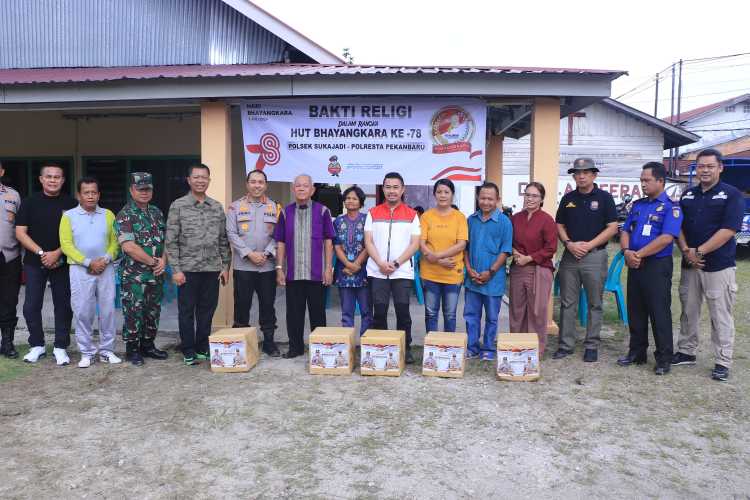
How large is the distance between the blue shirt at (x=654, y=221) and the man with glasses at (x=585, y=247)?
183 mm

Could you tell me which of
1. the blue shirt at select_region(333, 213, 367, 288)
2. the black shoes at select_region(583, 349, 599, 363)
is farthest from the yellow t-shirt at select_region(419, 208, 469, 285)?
the black shoes at select_region(583, 349, 599, 363)

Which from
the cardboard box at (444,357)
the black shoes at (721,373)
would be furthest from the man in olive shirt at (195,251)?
the black shoes at (721,373)

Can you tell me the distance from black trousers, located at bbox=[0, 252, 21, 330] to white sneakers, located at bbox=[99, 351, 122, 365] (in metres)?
0.93

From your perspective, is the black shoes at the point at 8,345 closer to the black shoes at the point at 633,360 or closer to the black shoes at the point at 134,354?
the black shoes at the point at 134,354

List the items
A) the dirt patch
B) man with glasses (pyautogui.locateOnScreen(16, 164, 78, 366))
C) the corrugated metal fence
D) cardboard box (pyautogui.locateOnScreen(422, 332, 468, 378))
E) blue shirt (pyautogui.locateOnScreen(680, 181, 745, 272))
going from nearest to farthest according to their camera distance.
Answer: the dirt patch < blue shirt (pyautogui.locateOnScreen(680, 181, 745, 272)) < cardboard box (pyautogui.locateOnScreen(422, 332, 468, 378)) < man with glasses (pyautogui.locateOnScreen(16, 164, 78, 366)) < the corrugated metal fence

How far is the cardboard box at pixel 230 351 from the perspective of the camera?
5020 mm

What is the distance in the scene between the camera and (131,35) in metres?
9.28

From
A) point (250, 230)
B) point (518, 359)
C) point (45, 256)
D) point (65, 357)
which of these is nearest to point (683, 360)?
point (518, 359)

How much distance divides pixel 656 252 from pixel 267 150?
4.09m

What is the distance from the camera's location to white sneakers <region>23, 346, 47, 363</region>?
5324 millimetres

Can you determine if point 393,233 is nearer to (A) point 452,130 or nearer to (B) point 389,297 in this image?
(B) point 389,297

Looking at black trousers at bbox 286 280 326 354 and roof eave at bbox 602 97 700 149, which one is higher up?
roof eave at bbox 602 97 700 149

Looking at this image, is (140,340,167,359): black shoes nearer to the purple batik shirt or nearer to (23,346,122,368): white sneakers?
(23,346,122,368): white sneakers

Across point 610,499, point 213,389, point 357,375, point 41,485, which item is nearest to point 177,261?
point 213,389
